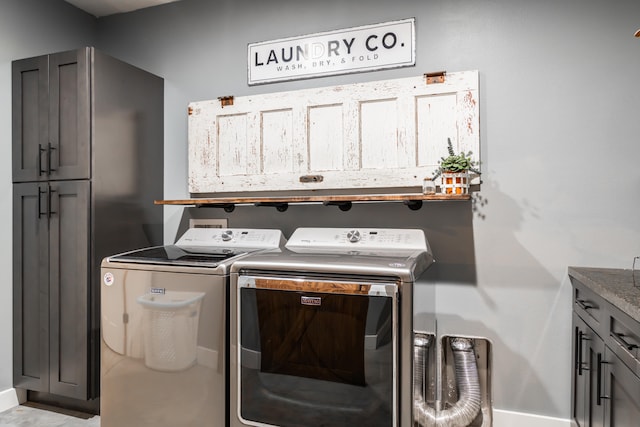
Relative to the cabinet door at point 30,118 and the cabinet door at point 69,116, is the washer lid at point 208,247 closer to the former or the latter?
the cabinet door at point 69,116

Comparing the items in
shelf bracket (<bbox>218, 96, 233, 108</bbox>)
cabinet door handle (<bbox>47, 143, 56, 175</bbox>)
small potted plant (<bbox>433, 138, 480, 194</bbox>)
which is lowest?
small potted plant (<bbox>433, 138, 480, 194</bbox>)

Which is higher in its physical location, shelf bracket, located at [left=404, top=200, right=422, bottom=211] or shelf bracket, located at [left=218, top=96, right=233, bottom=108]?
shelf bracket, located at [left=218, top=96, right=233, bottom=108]

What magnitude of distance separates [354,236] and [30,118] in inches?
84.1

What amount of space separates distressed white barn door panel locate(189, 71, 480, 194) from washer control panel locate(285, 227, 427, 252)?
303 millimetres

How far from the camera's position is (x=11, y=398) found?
8.72 feet

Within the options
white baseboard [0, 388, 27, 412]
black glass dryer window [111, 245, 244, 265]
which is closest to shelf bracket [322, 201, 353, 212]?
black glass dryer window [111, 245, 244, 265]

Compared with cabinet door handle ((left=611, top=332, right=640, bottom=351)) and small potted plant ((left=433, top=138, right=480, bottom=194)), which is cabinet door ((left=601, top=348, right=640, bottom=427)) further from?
small potted plant ((left=433, top=138, right=480, bottom=194))

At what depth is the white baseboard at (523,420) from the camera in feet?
7.23

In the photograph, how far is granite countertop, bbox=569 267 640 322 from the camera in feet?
4.27

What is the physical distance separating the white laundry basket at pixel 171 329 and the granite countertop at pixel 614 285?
1.66 meters

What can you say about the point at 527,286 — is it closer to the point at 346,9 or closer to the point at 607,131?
the point at 607,131

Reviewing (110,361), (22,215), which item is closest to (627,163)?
(110,361)

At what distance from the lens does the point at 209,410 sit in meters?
2.02

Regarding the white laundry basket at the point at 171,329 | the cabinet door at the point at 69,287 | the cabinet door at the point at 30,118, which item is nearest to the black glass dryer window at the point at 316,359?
the white laundry basket at the point at 171,329
